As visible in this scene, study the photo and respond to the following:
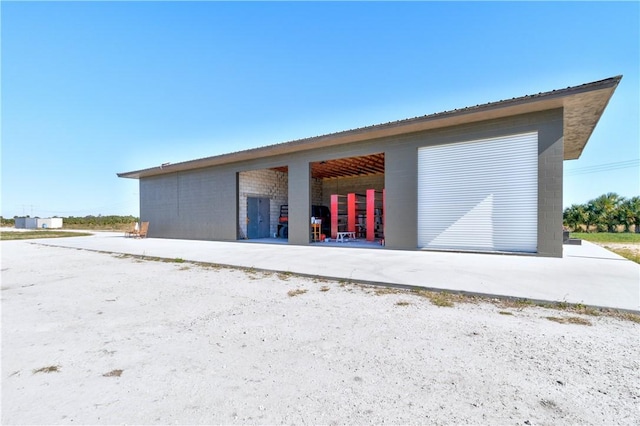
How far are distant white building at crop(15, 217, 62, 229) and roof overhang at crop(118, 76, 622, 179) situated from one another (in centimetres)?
5558

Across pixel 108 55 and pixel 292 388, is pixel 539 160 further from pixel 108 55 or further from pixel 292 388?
pixel 108 55

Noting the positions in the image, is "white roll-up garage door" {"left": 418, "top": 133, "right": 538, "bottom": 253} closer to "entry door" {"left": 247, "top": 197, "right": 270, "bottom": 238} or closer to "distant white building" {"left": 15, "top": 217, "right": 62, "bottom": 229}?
"entry door" {"left": 247, "top": 197, "right": 270, "bottom": 238}

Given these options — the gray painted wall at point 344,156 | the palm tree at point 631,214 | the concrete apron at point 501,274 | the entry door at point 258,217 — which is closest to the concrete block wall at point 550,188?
the gray painted wall at point 344,156

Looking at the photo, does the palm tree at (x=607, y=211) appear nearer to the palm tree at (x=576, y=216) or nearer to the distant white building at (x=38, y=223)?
the palm tree at (x=576, y=216)

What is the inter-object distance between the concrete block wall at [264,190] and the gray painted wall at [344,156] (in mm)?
559

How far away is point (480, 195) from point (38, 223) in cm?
6602

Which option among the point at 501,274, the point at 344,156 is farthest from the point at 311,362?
the point at 344,156

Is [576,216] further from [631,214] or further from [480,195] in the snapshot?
[480,195]

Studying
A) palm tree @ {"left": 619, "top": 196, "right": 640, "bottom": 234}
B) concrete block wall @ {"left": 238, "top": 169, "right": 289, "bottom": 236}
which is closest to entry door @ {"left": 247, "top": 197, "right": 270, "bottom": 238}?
concrete block wall @ {"left": 238, "top": 169, "right": 289, "bottom": 236}

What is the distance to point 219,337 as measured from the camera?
309cm

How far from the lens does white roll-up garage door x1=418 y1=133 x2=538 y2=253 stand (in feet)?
29.0

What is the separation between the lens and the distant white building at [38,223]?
49469mm

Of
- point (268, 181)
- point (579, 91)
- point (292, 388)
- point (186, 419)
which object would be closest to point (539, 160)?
point (579, 91)

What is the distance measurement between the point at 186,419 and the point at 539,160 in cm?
1030
